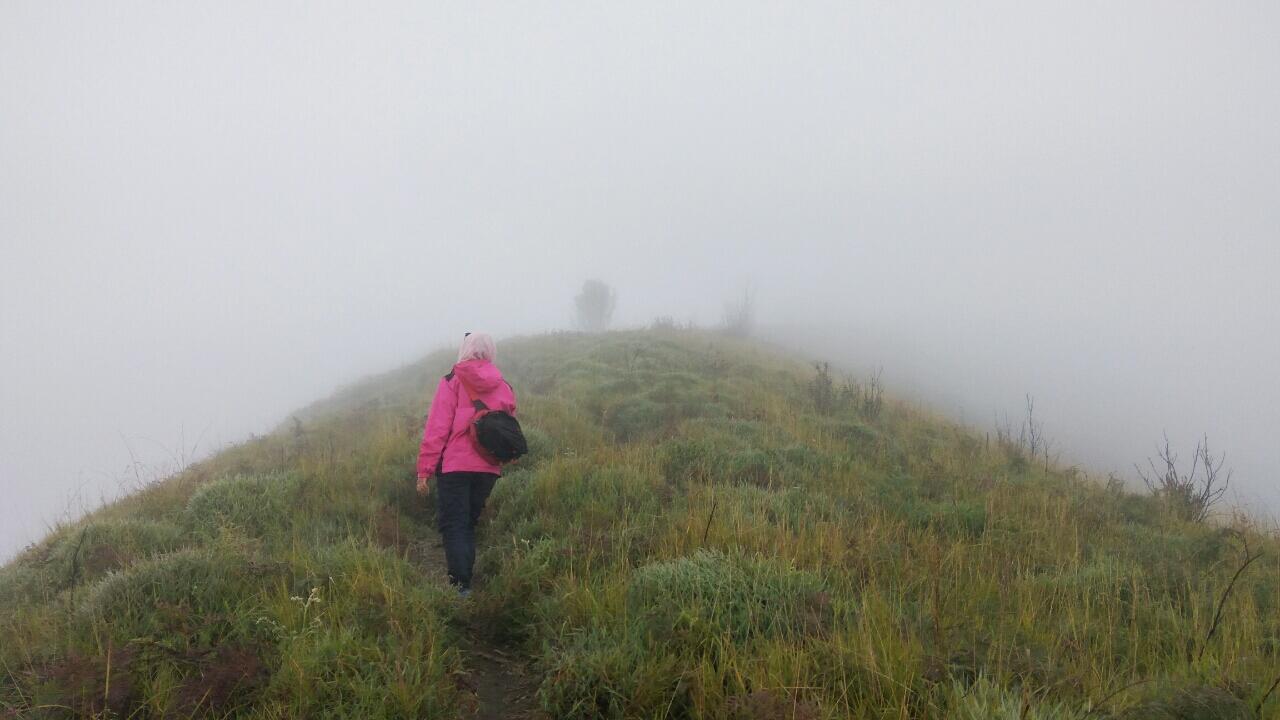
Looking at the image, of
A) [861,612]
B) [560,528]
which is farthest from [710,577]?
[560,528]

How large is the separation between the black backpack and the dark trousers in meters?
0.30

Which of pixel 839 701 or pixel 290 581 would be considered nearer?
pixel 839 701

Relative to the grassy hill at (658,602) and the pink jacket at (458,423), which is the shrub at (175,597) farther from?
the pink jacket at (458,423)

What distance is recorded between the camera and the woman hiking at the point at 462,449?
16.8ft

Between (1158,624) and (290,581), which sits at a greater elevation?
(290,581)

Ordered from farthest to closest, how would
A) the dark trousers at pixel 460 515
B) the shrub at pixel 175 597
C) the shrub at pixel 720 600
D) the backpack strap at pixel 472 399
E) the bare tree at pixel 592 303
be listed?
the bare tree at pixel 592 303 < the backpack strap at pixel 472 399 < the dark trousers at pixel 460 515 < the shrub at pixel 175 597 < the shrub at pixel 720 600

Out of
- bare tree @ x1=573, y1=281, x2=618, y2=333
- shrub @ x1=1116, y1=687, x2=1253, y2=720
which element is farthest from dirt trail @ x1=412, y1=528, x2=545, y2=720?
bare tree @ x1=573, y1=281, x2=618, y2=333

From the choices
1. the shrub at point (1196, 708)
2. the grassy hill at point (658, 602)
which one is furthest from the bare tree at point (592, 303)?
the shrub at point (1196, 708)

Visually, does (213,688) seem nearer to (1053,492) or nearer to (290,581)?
(290,581)

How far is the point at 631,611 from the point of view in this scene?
3.47 m

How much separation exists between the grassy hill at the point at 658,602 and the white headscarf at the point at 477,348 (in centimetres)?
146

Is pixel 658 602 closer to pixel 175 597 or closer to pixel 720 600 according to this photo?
pixel 720 600

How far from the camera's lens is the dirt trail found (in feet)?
10.7

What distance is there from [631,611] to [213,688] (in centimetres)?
213
